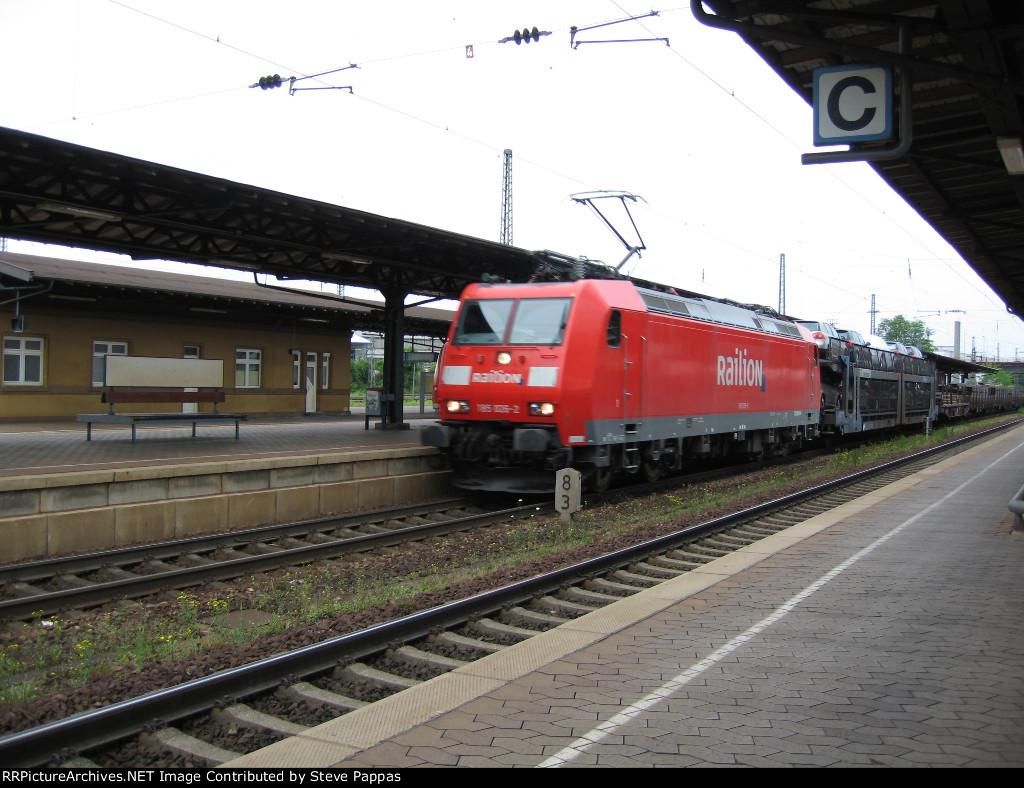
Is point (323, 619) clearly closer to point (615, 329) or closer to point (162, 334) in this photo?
point (615, 329)

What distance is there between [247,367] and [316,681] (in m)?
21.1

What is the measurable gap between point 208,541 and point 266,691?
5.07 meters

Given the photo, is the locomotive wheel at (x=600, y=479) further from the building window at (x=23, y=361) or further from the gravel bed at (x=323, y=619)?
the building window at (x=23, y=361)

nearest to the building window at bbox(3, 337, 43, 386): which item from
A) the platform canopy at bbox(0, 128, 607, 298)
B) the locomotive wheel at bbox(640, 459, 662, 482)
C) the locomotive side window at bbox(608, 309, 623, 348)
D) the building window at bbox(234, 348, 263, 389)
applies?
the building window at bbox(234, 348, 263, 389)

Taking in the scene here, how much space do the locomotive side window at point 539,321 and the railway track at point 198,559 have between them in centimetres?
255

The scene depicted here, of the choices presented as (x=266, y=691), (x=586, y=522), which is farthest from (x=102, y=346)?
(x=266, y=691)

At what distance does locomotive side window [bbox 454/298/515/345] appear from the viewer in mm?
12641

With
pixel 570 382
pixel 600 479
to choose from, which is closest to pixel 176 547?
pixel 570 382

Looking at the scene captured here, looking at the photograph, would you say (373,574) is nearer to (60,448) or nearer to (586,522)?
(586,522)

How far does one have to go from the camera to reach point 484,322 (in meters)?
12.9

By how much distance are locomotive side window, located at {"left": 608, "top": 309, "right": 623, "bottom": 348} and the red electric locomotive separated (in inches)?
0.9

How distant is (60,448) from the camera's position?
43.4ft

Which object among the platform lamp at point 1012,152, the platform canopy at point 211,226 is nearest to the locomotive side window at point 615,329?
the platform canopy at point 211,226

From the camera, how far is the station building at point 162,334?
1991 cm
